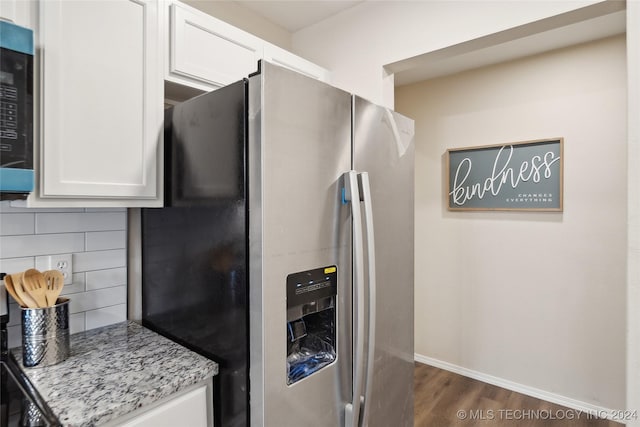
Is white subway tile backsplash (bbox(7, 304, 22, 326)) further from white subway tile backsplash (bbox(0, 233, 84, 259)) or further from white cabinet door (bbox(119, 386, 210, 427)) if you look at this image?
white cabinet door (bbox(119, 386, 210, 427))

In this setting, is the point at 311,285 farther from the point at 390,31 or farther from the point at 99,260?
the point at 390,31

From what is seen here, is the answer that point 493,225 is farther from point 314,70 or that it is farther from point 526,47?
point 314,70

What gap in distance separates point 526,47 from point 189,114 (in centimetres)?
241

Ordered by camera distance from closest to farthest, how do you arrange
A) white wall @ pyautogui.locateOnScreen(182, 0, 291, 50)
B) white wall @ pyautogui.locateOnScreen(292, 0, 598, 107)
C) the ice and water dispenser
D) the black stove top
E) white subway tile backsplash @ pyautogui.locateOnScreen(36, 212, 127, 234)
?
the black stove top
the ice and water dispenser
white subway tile backsplash @ pyautogui.locateOnScreen(36, 212, 127, 234)
white wall @ pyautogui.locateOnScreen(292, 0, 598, 107)
white wall @ pyautogui.locateOnScreen(182, 0, 291, 50)

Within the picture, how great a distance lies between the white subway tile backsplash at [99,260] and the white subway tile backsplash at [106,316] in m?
0.18

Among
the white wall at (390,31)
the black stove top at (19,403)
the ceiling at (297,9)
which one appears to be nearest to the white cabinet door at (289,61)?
the white wall at (390,31)

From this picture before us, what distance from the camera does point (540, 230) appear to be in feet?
8.50

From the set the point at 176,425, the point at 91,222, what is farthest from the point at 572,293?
the point at 91,222

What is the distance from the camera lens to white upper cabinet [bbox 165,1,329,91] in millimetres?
1316

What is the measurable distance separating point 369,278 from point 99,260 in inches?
43.9

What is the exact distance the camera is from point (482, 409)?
247 cm

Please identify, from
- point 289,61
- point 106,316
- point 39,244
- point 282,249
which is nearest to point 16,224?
point 39,244

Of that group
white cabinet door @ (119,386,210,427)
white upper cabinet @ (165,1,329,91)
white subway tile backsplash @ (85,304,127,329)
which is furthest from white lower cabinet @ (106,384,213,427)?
white upper cabinet @ (165,1,329,91)

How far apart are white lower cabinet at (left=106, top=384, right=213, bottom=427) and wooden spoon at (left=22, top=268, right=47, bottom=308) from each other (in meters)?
0.50
